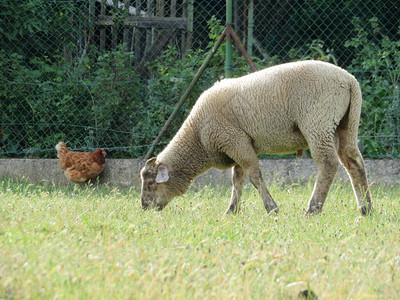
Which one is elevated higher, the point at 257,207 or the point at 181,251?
the point at 181,251

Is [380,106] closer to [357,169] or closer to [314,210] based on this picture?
[357,169]

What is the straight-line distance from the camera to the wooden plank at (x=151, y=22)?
784 cm

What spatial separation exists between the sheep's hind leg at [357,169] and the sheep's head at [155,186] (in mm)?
1582

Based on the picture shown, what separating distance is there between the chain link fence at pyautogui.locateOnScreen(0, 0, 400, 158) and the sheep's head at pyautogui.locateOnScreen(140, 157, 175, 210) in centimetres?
183

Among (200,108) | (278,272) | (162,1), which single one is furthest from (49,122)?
(278,272)

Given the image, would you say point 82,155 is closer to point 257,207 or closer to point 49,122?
point 49,122

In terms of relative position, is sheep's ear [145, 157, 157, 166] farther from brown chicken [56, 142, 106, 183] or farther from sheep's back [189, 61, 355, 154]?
brown chicken [56, 142, 106, 183]

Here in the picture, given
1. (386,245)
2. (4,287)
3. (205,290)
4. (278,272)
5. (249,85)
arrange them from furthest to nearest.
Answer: (249,85) → (386,245) → (278,272) → (205,290) → (4,287)

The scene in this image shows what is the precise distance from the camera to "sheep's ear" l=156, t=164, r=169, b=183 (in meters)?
5.44

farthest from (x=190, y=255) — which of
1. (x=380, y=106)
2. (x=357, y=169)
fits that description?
(x=380, y=106)

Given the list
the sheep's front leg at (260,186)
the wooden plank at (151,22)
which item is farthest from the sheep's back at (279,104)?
the wooden plank at (151,22)

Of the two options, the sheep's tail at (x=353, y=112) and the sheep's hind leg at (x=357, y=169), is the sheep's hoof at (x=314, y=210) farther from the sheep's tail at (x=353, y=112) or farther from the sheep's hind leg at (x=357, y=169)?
the sheep's tail at (x=353, y=112)

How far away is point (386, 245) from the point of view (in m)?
3.47

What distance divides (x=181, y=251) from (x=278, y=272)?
553 mm
